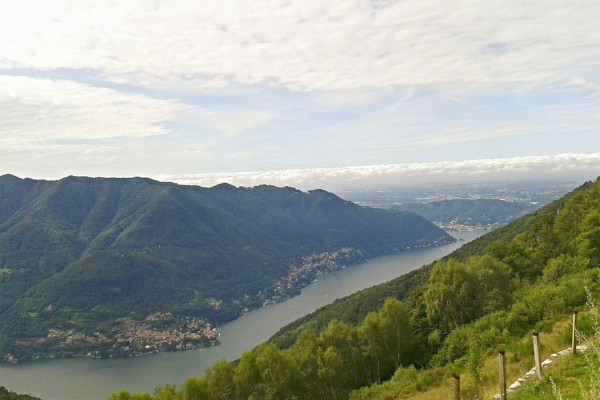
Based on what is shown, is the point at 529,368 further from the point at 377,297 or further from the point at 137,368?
the point at 137,368

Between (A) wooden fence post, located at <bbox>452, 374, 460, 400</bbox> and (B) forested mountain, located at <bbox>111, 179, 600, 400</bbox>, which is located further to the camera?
(B) forested mountain, located at <bbox>111, 179, 600, 400</bbox>

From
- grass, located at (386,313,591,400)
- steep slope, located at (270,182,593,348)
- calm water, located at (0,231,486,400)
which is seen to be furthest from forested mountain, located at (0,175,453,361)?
grass, located at (386,313,591,400)

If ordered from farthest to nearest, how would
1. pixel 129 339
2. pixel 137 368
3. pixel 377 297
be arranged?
pixel 129 339
pixel 137 368
pixel 377 297

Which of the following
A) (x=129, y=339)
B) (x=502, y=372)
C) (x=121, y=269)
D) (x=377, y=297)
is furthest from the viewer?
(x=121, y=269)

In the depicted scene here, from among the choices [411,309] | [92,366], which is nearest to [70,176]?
[92,366]

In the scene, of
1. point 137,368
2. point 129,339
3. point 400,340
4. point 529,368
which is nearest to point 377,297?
point 400,340

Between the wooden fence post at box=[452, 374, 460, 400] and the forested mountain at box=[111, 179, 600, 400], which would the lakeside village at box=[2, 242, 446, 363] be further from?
the wooden fence post at box=[452, 374, 460, 400]

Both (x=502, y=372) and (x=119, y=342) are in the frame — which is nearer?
(x=502, y=372)

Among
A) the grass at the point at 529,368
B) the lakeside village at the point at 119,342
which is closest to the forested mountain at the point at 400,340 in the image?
the grass at the point at 529,368

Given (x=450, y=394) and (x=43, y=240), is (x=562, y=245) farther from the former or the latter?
(x=43, y=240)
